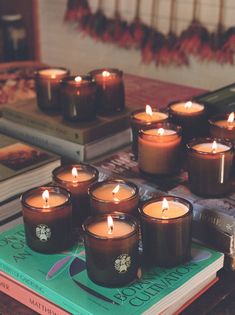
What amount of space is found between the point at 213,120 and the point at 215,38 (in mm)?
567

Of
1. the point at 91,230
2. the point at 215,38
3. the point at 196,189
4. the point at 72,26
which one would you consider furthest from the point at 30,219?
the point at 72,26

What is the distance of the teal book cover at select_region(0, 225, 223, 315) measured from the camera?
870mm

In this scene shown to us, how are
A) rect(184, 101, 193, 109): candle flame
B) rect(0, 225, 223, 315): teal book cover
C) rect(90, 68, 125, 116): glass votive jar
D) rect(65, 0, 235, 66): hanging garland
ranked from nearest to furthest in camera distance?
rect(0, 225, 223, 315): teal book cover < rect(184, 101, 193, 109): candle flame < rect(90, 68, 125, 116): glass votive jar < rect(65, 0, 235, 66): hanging garland

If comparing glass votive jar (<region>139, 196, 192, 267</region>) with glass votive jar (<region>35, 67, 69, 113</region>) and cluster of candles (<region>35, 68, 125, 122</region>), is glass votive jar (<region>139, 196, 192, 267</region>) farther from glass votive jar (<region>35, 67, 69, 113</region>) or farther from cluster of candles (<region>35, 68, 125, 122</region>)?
glass votive jar (<region>35, 67, 69, 113</region>)

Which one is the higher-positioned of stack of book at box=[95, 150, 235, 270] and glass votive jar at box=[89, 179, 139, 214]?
glass votive jar at box=[89, 179, 139, 214]

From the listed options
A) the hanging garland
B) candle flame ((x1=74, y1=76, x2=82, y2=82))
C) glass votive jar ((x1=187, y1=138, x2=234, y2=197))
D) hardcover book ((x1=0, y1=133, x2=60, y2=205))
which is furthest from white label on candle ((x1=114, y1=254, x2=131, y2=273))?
the hanging garland

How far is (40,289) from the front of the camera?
92 centimetres

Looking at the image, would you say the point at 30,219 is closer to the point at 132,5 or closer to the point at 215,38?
the point at 215,38

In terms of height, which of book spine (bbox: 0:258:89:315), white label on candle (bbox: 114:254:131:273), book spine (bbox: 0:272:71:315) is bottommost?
book spine (bbox: 0:272:71:315)

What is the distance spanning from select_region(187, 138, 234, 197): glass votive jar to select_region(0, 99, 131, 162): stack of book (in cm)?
30

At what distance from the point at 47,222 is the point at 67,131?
15.1 inches

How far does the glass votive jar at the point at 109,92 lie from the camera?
1381mm

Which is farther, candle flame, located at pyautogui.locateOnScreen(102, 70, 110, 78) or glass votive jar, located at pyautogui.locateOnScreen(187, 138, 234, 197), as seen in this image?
candle flame, located at pyautogui.locateOnScreen(102, 70, 110, 78)

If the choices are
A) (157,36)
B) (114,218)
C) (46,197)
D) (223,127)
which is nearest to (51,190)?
(46,197)
